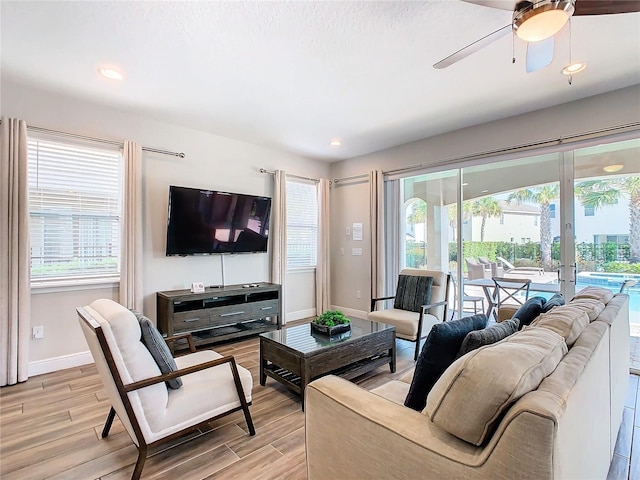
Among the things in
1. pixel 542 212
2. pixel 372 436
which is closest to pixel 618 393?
pixel 372 436

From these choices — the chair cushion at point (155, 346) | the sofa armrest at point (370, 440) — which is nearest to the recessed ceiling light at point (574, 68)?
the sofa armrest at point (370, 440)

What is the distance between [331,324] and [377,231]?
7.79 feet

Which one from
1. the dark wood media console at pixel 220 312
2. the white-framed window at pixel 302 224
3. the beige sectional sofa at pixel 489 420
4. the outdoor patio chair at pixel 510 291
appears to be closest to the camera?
the beige sectional sofa at pixel 489 420

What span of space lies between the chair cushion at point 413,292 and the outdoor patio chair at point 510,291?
89 cm

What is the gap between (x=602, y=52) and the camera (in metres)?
2.47

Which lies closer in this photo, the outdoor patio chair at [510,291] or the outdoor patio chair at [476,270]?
the outdoor patio chair at [510,291]

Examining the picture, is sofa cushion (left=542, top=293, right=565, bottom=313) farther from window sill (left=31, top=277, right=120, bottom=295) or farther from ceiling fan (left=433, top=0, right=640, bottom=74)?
window sill (left=31, top=277, right=120, bottom=295)

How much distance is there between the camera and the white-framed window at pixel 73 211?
312 centimetres

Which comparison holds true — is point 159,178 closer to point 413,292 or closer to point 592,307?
point 413,292

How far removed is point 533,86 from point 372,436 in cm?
334

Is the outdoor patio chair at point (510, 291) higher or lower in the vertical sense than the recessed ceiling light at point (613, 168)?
lower

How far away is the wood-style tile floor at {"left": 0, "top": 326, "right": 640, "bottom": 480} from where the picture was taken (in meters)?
1.79

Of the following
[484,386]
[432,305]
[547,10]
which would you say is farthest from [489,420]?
[432,305]

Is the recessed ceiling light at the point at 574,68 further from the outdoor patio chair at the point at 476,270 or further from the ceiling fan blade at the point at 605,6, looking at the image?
the outdoor patio chair at the point at 476,270
